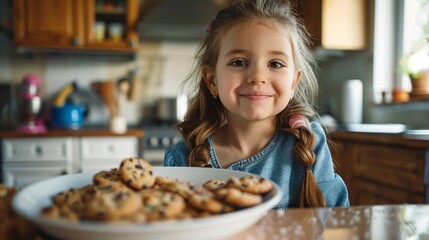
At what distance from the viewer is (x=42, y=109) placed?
3.13 metres

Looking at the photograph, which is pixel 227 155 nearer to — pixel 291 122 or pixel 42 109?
pixel 291 122

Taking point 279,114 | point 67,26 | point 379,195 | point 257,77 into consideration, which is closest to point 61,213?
point 257,77

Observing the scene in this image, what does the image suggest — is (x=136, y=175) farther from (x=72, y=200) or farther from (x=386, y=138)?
(x=386, y=138)

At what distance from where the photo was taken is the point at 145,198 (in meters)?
0.43

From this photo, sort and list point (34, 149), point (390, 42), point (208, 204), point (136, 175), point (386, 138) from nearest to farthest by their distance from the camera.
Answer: point (208, 204)
point (136, 175)
point (386, 138)
point (34, 149)
point (390, 42)

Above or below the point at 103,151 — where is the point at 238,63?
above

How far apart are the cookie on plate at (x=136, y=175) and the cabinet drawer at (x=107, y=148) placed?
2.22 meters

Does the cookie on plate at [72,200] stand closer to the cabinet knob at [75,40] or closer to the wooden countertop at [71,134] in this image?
the wooden countertop at [71,134]

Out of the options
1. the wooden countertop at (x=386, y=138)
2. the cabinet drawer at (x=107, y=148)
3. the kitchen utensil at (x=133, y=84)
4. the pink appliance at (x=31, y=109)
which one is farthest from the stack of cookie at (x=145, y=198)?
the kitchen utensil at (x=133, y=84)

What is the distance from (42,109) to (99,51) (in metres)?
0.70

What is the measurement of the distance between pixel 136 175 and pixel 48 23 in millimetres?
2811

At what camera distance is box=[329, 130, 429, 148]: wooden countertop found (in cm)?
162

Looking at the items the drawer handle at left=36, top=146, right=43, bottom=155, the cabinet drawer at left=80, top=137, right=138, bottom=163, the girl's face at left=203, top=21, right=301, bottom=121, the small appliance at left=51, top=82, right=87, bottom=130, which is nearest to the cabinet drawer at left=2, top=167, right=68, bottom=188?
the drawer handle at left=36, top=146, right=43, bottom=155

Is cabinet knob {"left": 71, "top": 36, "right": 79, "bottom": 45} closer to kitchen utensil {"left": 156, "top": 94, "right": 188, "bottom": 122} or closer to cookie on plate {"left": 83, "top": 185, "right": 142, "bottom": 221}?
kitchen utensil {"left": 156, "top": 94, "right": 188, "bottom": 122}
